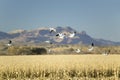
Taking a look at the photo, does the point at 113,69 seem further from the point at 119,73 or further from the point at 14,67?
the point at 14,67

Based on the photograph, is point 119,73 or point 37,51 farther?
point 37,51

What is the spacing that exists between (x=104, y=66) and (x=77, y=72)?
271 centimetres

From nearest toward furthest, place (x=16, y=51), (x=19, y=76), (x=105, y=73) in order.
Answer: (x=19, y=76) < (x=105, y=73) < (x=16, y=51)

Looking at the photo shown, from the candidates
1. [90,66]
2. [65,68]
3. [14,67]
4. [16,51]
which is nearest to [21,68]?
[14,67]

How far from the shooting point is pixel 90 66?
1200 inches

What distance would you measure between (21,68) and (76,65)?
4775mm

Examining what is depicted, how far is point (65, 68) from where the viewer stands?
29.5m

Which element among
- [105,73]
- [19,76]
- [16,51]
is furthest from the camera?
[16,51]

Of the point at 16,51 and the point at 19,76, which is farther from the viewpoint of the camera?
the point at 16,51

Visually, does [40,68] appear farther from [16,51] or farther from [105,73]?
[16,51]

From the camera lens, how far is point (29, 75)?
28047 millimetres

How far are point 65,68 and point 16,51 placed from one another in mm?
73411

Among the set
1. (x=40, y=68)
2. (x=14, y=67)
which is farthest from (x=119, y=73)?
(x=14, y=67)

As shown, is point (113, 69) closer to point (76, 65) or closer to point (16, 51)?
point (76, 65)
